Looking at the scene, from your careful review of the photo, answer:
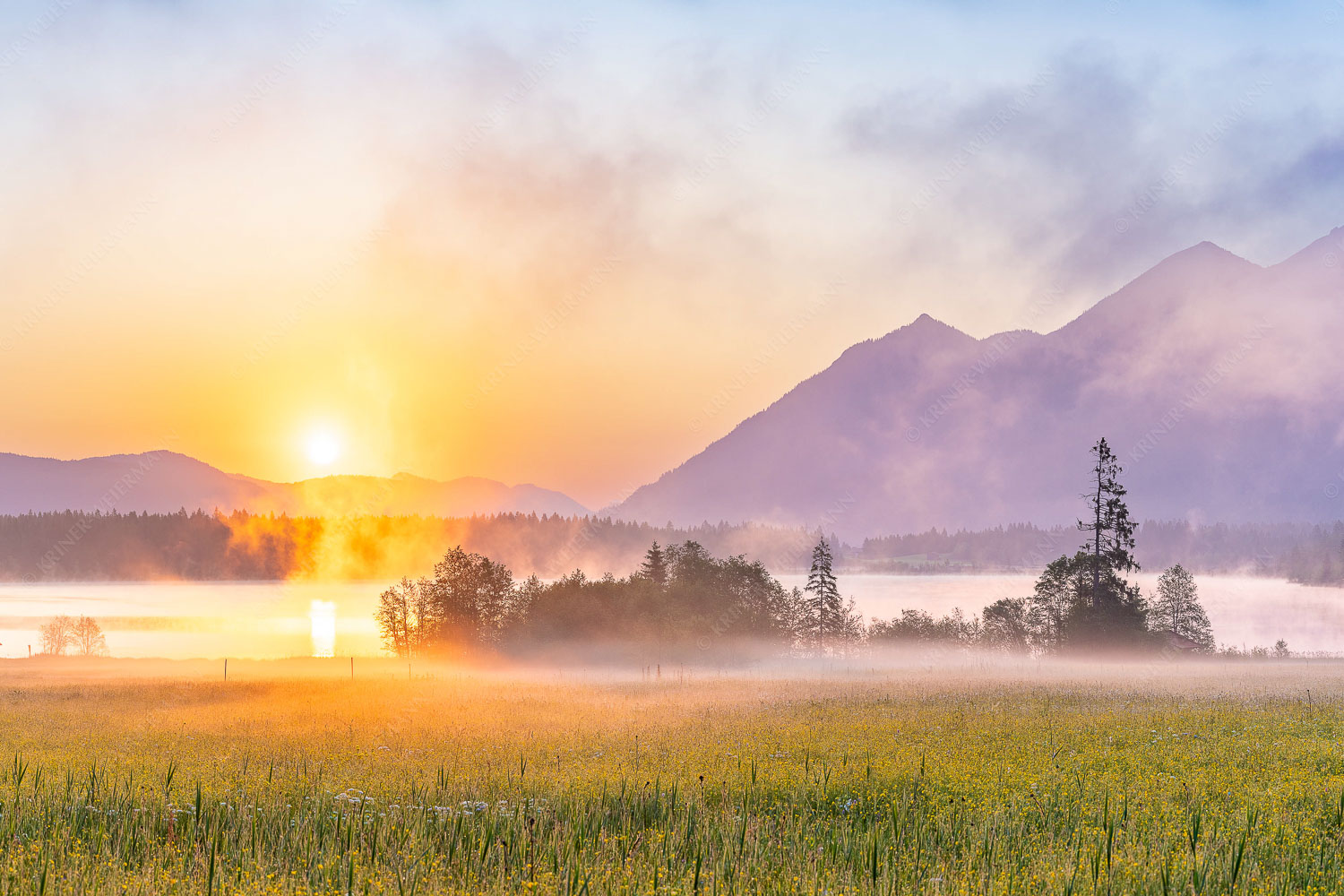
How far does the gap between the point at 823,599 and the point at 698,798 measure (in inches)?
4559

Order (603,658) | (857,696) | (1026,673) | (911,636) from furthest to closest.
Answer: (911,636)
(603,658)
(1026,673)
(857,696)

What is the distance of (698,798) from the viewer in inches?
718

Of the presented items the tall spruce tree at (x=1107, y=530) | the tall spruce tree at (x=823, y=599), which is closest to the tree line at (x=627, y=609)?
the tall spruce tree at (x=823, y=599)

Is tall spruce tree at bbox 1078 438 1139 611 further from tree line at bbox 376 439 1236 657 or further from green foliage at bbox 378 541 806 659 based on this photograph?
green foliage at bbox 378 541 806 659

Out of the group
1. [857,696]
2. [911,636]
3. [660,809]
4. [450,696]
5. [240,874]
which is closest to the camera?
[240,874]

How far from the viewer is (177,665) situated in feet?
359

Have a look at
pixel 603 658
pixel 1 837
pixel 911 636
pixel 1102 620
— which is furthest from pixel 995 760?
pixel 911 636

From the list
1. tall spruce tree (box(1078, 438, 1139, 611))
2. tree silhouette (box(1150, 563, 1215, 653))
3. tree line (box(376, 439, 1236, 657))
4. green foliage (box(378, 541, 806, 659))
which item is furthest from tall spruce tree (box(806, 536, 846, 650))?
tall spruce tree (box(1078, 438, 1139, 611))

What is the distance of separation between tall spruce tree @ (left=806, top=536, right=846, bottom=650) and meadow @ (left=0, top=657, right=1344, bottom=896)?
83846 millimetres

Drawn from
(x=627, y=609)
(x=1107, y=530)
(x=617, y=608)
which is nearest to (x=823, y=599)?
(x=617, y=608)

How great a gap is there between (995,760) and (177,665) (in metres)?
111

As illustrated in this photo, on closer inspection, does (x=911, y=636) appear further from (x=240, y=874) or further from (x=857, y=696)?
(x=240, y=874)

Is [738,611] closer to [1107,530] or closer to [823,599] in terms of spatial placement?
[823,599]

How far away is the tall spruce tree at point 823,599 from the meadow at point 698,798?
8385 cm
